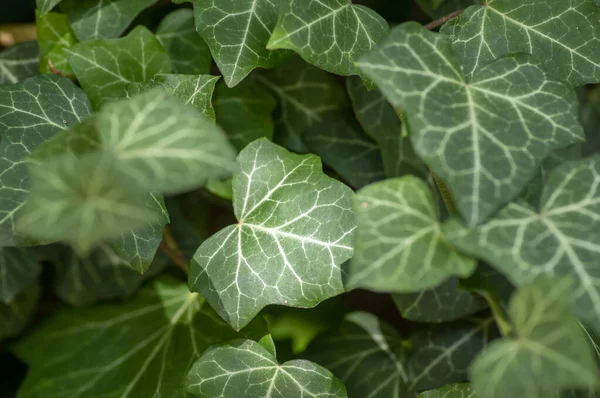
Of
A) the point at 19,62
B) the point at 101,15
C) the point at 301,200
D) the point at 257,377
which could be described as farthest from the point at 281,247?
the point at 19,62

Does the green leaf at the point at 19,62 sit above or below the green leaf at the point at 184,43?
below

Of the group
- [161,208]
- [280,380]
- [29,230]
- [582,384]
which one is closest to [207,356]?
[280,380]

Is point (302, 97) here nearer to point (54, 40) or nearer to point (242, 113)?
point (242, 113)

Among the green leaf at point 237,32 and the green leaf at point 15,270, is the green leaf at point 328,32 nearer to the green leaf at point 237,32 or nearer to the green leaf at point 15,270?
the green leaf at point 237,32

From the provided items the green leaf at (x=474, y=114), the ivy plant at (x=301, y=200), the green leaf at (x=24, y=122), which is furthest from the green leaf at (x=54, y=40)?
the green leaf at (x=474, y=114)

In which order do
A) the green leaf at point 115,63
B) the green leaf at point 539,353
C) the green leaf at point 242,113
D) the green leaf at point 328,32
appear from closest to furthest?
the green leaf at point 539,353
the green leaf at point 328,32
the green leaf at point 115,63
the green leaf at point 242,113

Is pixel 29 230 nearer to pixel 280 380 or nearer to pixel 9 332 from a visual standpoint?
pixel 280 380
